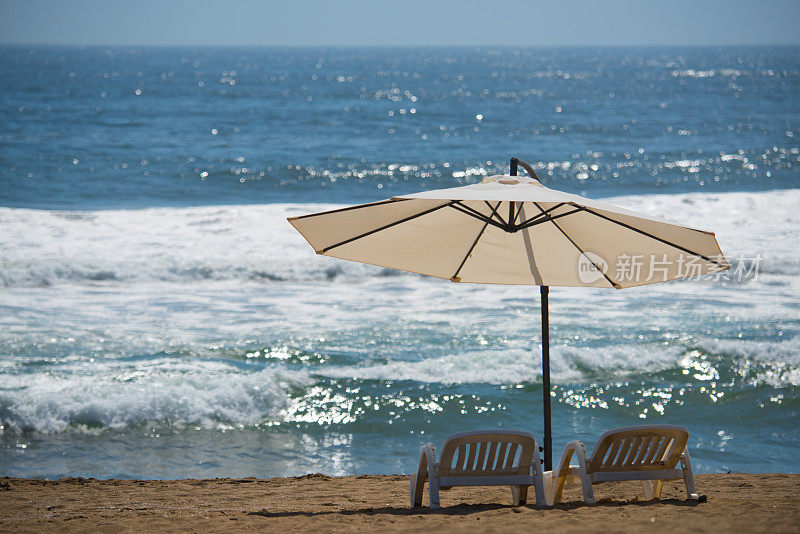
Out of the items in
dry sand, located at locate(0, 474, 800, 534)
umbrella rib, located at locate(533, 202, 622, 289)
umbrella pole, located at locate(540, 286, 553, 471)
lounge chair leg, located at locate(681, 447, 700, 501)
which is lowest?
dry sand, located at locate(0, 474, 800, 534)

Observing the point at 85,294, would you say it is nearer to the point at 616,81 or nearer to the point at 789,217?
the point at 789,217

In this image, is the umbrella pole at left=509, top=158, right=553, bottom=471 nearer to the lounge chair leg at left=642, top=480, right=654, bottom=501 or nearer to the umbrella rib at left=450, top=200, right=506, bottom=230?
the umbrella rib at left=450, top=200, right=506, bottom=230

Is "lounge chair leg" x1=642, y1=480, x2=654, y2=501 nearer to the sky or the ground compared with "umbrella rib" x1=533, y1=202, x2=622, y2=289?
nearer to the ground

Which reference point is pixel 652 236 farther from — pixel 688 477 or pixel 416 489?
pixel 416 489

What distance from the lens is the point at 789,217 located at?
18.6 m

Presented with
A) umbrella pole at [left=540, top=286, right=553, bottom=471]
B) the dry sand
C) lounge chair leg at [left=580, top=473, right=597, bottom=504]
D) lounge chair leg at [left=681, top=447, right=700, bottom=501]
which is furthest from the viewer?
umbrella pole at [left=540, top=286, right=553, bottom=471]

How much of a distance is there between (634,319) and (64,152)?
23079mm

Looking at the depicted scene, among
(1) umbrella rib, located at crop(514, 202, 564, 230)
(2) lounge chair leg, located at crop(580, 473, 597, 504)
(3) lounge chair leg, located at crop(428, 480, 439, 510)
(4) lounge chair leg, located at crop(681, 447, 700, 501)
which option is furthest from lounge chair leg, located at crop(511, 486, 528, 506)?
(1) umbrella rib, located at crop(514, 202, 564, 230)

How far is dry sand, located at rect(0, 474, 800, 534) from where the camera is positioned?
4.07 meters

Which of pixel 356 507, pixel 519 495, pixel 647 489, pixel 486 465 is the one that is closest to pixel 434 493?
pixel 486 465

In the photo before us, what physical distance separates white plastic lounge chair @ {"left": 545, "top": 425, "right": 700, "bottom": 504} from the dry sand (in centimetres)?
17

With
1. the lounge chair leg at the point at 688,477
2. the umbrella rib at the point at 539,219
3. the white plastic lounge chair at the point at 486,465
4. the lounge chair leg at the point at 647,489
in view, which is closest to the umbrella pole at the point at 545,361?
the umbrella rib at the point at 539,219

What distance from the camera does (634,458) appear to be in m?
4.79

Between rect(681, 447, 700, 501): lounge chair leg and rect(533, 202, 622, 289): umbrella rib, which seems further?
rect(681, 447, 700, 501): lounge chair leg
